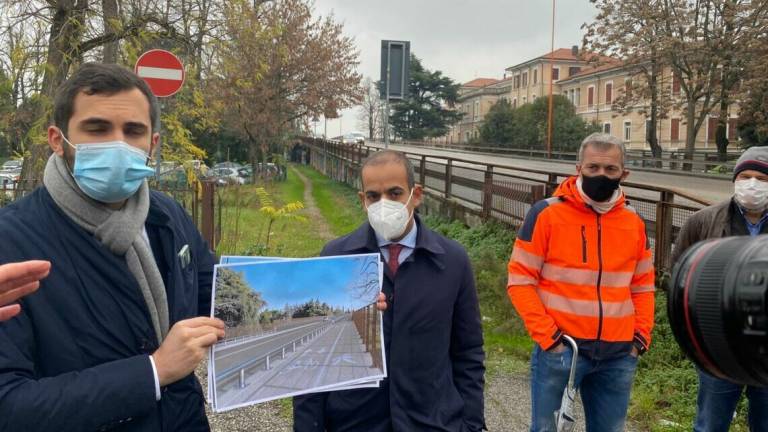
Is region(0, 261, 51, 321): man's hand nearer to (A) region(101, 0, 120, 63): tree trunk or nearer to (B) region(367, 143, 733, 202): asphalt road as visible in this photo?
(B) region(367, 143, 733, 202): asphalt road

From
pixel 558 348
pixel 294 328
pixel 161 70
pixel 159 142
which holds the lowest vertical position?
pixel 558 348

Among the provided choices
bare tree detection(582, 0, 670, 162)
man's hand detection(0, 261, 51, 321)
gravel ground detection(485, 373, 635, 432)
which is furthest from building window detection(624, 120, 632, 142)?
man's hand detection(0, 261, 51, 321)

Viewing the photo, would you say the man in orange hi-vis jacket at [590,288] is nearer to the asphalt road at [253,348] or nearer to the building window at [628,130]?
the asphalt road at [253,348]

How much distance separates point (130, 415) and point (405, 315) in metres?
1.06

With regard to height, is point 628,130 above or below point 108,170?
above

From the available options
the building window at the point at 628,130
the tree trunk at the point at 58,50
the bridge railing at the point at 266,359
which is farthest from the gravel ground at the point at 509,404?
the building window at the point at 628,130

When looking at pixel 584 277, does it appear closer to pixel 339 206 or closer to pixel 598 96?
pixel 339 206

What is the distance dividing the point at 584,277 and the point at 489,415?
1.97m

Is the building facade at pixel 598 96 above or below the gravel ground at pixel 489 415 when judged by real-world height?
above

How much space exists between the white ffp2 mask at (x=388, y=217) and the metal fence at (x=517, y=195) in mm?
3430

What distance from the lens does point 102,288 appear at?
1.77 meters

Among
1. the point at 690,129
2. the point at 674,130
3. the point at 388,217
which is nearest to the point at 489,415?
the point at 388,217

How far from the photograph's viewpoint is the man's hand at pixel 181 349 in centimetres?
174

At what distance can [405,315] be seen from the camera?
2420mm
